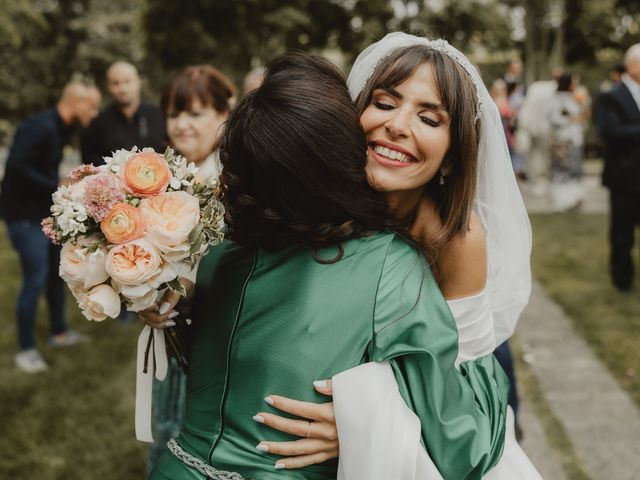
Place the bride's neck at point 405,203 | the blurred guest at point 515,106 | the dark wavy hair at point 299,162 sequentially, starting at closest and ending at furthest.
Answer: the dark wavy hair at point 299,162 < the bride's neck at point 405,203 < the blurred guest at point 515,106

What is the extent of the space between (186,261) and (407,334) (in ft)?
2.03

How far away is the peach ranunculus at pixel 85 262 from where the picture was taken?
176cm

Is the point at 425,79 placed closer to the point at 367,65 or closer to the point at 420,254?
the point at 367,65

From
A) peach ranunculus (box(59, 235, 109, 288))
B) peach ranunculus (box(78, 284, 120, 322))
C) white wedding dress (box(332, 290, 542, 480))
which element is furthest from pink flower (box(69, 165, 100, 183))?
white wedding dress (box(332, 290, 542, 480))

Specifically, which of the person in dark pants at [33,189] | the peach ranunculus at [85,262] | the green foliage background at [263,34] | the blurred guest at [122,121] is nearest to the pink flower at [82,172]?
the peach ranunculus at [85,262]

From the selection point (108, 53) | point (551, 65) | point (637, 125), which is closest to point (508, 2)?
point (551, 65)

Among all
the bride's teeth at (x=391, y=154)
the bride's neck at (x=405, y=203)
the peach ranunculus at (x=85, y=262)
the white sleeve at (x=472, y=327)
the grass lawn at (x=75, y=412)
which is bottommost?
the grass lawn at (x=75, y=412)

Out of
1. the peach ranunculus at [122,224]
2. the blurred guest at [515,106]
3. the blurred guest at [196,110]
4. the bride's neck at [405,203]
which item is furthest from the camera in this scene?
the blurred guest at [515,106]

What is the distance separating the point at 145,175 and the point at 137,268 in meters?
0.25

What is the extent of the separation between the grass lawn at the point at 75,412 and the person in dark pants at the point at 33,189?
294 millimetres

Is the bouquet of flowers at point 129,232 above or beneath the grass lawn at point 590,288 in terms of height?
above

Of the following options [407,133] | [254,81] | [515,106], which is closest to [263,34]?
[515,106]

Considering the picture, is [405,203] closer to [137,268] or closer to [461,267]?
[461,267]

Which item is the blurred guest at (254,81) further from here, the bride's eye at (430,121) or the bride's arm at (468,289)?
the bride's arm at (468,289)
